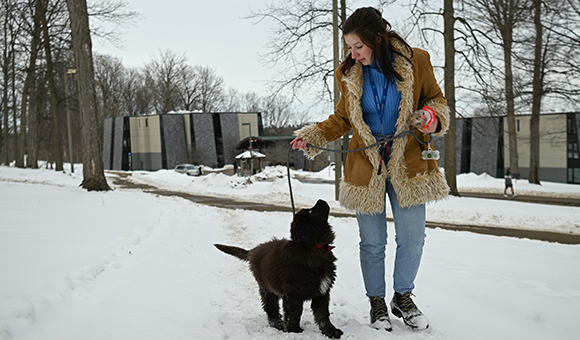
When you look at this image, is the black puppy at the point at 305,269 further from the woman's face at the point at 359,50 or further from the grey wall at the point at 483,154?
the grey wall at the point at 483,154

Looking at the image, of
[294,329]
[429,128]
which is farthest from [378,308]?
[429,128]

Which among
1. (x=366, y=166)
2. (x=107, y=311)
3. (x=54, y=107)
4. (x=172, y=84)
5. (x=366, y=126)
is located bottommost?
(x=107, y=311)

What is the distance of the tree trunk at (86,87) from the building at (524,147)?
27.3 m

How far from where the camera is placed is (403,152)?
3.03 metres

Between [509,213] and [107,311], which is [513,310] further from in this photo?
[509,213]

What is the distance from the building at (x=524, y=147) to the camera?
108 ft

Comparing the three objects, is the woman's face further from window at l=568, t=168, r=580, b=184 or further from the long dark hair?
window at l=568, t=168, r=580, b=184

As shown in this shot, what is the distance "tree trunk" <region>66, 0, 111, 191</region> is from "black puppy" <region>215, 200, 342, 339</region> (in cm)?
1277

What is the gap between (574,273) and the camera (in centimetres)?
409

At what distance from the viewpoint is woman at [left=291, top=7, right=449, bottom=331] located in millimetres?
2946

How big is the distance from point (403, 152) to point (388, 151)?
12 cm

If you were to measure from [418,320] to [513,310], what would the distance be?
98 cm

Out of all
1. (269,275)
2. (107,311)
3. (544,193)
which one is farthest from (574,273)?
(544,193)

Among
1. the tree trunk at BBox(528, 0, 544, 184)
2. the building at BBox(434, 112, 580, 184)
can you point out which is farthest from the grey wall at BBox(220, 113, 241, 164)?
the tree trunk at BBox(528, 0, 544, 184)
